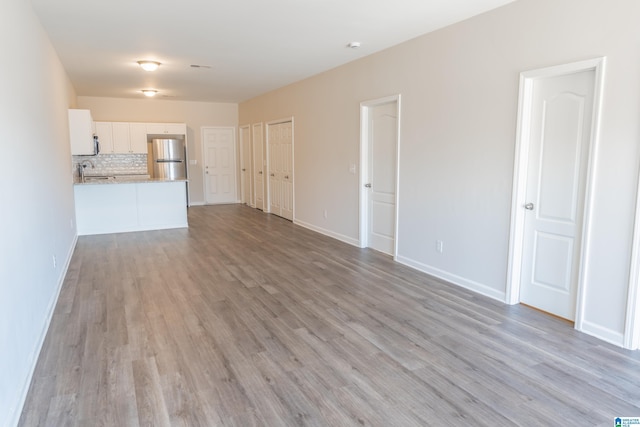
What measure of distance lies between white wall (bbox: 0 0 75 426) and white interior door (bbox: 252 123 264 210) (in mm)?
5076

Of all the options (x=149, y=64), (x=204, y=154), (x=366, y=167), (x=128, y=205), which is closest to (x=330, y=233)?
(x=366, y=167)

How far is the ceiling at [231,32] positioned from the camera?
3633 millimetres

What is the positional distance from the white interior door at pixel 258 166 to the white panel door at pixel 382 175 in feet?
14.1

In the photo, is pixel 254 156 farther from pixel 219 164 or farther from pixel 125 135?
pixel 125 135

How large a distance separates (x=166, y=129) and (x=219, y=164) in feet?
5.24

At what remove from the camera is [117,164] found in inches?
368

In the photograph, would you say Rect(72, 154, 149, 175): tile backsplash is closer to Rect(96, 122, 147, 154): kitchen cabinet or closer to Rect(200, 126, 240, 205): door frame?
Rect(96, 122, 147, 154): kitchen cabinet

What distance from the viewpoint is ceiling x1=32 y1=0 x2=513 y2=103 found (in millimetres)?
3633

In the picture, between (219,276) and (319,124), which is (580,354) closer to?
(219,276)

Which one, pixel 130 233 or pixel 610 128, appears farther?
pixel 130 233

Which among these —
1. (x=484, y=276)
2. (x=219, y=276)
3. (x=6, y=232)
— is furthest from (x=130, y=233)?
(x=484, y=276)

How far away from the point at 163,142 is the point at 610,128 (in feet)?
29.3

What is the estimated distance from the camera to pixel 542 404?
7.34 feet

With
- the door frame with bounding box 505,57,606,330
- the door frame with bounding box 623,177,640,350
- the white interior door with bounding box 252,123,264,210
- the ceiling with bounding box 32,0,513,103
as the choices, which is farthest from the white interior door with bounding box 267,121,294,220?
the door frame with bounding box 623,177,640,350
